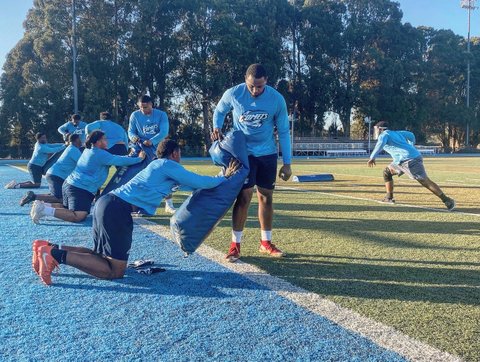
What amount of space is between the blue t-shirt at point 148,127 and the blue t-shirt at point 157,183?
383 cm

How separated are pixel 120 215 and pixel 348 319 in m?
2.21

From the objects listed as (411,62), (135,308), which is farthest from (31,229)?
(411,62)

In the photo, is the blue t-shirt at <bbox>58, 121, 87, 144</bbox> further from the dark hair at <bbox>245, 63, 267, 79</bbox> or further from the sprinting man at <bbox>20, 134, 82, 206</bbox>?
the dark hair at <bbox>245, 63, 267, 79</bbox>

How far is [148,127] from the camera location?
26.3 ft

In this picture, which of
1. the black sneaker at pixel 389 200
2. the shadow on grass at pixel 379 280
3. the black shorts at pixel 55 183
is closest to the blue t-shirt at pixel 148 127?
the black shorts at pixel 55 183

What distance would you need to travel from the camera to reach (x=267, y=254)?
513 centimetres

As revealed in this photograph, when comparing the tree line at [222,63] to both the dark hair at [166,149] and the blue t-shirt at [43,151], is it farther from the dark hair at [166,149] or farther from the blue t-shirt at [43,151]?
the dark hair at [166,149]

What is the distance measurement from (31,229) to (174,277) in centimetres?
349

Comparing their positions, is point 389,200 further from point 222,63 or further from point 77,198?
point 222,63

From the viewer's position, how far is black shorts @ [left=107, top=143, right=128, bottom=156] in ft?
29.6

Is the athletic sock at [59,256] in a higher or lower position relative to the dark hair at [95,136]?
lower

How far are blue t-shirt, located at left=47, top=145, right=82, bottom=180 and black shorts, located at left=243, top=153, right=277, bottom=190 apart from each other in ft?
15.7

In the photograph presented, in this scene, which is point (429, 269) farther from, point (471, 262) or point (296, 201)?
point (296, 201)

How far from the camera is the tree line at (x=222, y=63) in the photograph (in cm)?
3975
